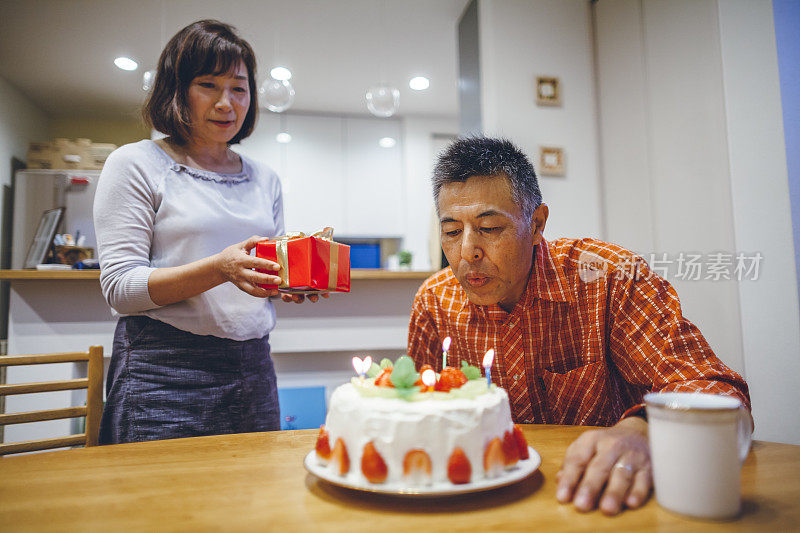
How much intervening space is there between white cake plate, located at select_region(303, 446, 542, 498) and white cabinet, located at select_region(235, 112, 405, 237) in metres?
5.02

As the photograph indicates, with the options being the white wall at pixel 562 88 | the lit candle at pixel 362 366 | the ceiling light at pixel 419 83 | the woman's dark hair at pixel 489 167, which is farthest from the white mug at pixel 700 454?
the ceiling light at pixel 419 83

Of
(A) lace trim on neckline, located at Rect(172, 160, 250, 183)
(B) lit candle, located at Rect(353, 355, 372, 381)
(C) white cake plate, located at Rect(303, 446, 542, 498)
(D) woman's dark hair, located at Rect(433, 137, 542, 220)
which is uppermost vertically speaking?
(A) lace trim on neckline, located at Rect(172, 160, 250, 183)

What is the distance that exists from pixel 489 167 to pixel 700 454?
74 cm

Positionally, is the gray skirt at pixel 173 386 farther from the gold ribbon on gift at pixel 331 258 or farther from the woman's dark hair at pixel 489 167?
the woman's dark hair at pixel 489 167

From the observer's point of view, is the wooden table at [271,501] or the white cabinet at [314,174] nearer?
the wooden table at [271,501]

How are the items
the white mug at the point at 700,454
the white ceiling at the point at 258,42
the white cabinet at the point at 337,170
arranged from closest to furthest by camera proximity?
the white mug at the point at 700,454 < the white ceiling at the point at 258,42 < the white cabinet at the point at 337,170

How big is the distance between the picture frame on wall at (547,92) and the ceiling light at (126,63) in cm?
363

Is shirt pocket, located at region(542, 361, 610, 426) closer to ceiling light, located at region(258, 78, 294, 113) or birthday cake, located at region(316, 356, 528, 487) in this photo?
birthday cake, located at region(316, 356, 528, 487)

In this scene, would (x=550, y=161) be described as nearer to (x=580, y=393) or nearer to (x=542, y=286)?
(x=542, y=286)

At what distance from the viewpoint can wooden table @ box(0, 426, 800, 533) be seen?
58 centimetres

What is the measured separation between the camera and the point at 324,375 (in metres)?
2.94

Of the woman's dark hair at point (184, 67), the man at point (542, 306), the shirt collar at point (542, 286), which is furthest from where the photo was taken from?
the woman's dark hair at point (184, 67)

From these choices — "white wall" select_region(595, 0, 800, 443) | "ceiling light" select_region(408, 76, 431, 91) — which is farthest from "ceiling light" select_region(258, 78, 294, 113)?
"ceiling light" select_region(408, 76, 431, 91)

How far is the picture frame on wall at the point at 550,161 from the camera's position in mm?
3105
